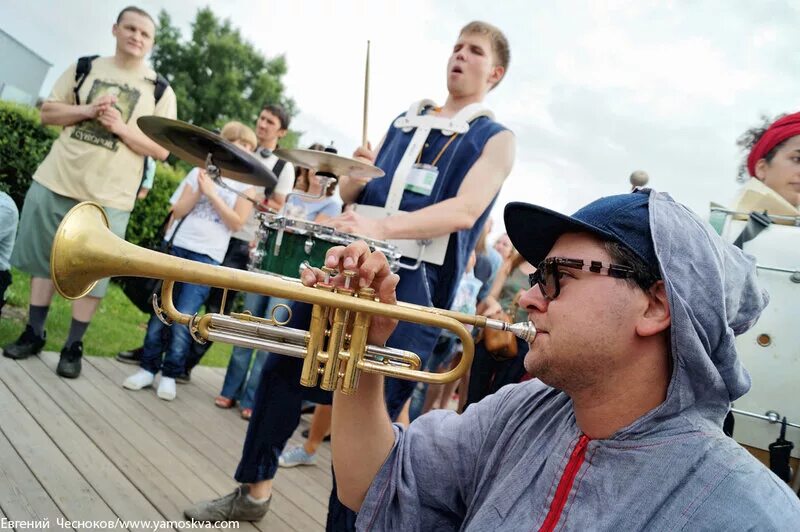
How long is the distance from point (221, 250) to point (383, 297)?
3.37 metres

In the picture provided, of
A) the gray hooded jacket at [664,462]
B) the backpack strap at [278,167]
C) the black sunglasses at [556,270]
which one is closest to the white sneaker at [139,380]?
the backpack strap at [278,167]

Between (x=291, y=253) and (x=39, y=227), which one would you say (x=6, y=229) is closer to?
(x=39, y=227)

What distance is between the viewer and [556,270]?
1.57m

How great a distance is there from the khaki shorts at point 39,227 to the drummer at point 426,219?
2.22 metres

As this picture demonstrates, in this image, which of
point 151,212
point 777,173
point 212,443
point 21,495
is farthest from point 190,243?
point 151,212

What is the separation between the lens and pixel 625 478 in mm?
1351

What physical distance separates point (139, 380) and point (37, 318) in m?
0.84

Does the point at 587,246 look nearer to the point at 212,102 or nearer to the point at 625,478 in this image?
the point at 625,478

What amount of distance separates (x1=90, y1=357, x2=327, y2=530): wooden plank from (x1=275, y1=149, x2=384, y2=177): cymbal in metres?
1.72

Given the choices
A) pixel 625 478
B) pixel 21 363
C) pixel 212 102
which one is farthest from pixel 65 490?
pixel 212 102

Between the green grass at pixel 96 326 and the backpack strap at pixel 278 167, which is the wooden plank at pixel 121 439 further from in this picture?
the backpack strap at pixel 278 167

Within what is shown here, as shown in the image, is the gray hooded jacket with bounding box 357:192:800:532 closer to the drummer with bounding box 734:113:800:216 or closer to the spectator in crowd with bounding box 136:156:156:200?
the drummer with bounding box 734:113:800:216

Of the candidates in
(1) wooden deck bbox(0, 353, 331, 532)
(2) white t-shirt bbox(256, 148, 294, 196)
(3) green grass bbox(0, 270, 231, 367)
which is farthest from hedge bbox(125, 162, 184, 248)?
(1) wooden deck bbox(0, 353, 331, 532)

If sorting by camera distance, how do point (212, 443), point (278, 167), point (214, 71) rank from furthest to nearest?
point (214, 71)
point (278, 167)
point (212, 443)
